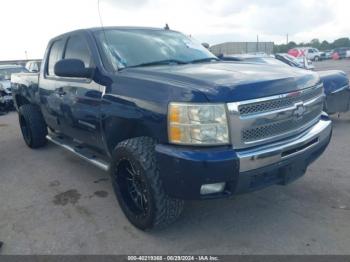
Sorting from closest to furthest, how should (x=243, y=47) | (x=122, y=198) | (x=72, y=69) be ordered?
1. (x=122, y=198)
2. (x=72, y=69)
3. (x=243, y=47)

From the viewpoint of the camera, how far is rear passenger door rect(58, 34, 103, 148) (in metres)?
3.57

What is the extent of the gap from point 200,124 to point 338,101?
513 centimetres

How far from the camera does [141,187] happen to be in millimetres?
3068

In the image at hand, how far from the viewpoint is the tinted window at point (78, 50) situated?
12.6 ft

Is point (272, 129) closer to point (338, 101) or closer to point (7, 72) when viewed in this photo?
point (338, 101)

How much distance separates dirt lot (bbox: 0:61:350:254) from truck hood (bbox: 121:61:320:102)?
4.13 ft

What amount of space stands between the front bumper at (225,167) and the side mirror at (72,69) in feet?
4.47

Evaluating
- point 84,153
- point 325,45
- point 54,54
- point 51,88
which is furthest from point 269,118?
point 325,45

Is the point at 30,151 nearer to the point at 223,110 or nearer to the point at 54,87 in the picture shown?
the point at 54,87

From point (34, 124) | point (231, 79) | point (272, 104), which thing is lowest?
point (34, 124)

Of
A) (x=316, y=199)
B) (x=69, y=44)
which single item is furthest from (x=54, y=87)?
(x=316, y=199)

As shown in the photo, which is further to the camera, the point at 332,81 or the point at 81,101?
the point at 332,81

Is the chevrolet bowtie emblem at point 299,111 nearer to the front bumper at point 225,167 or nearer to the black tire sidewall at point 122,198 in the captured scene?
the front bumper at point 225,167

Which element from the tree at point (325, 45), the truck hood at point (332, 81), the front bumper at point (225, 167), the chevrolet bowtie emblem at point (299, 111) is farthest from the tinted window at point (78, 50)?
the tree at point (325, 45)
